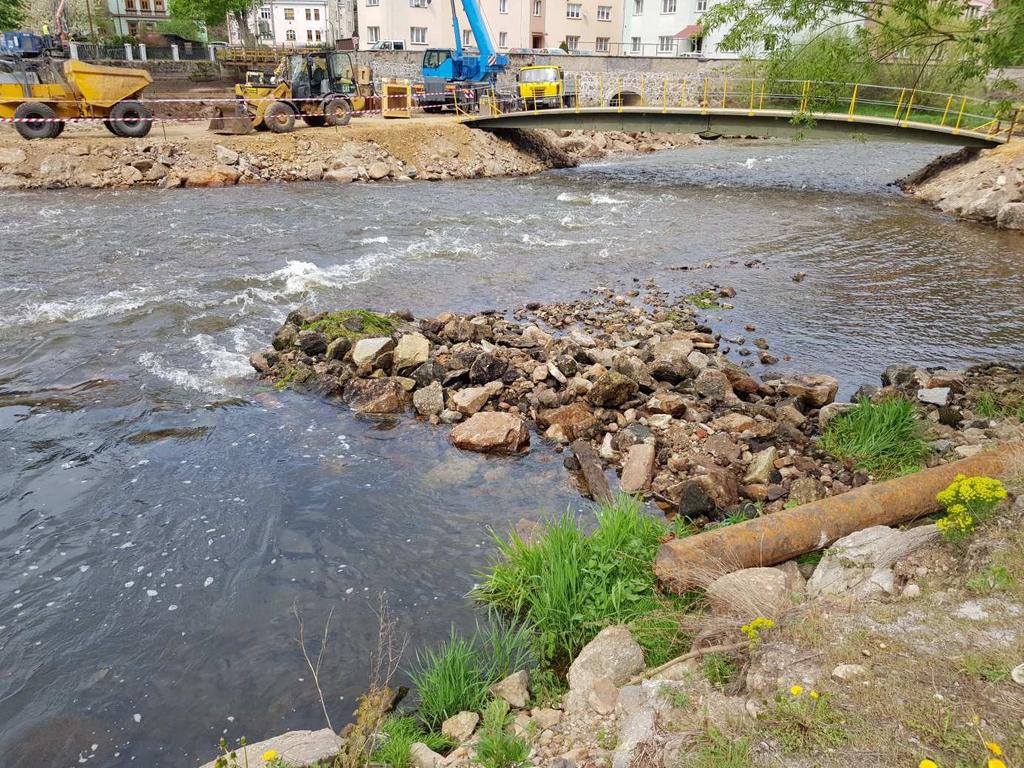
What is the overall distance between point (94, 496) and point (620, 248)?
13.1 metres

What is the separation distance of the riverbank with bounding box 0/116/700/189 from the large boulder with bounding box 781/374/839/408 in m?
19.7

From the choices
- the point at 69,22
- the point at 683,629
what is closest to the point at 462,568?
the point at 683,629

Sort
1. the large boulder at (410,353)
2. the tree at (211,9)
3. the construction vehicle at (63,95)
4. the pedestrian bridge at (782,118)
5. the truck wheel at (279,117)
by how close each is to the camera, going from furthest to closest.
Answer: the tree at (211,9)
the truck wheel at (279,117)
the pedestrian bridge at (782,118)
the construction vehicle at (63,95)
the large boulder at (410,353)

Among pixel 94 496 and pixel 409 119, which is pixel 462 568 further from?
pixel 409 119

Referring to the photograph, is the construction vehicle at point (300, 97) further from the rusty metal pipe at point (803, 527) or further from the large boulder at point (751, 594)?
the large boulder at point (751, 594)

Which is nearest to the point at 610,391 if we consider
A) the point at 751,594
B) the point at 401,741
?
the point at 751,594

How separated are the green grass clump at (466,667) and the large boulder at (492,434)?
2689 mm

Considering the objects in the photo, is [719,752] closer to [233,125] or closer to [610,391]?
[610,391]

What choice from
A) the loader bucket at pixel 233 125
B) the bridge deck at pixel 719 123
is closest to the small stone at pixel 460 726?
the bridge deck at pixel 719 123

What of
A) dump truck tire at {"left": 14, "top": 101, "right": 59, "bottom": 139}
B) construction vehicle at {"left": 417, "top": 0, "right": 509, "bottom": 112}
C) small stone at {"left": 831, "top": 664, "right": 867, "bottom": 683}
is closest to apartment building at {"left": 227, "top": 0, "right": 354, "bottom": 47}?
construction vehicle at {"left": 417, "top": 0, "right": 509, "bottom": 112}

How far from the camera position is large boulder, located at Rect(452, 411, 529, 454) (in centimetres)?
778

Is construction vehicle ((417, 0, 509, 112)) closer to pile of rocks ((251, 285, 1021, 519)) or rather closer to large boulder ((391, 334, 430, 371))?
pile of rocks ((251, 285, 1021, 519))

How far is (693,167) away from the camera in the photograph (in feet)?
103

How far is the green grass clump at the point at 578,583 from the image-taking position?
490 cm
